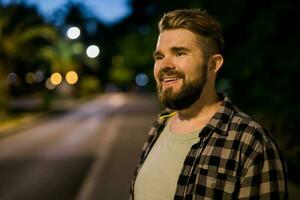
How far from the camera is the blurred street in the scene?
920 cm

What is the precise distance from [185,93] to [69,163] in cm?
1074

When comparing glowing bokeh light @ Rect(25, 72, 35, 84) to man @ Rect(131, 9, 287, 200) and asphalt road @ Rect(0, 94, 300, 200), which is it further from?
man @ Rect(131, 9, 287, 200)

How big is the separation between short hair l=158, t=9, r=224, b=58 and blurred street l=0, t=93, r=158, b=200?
6.30 metres

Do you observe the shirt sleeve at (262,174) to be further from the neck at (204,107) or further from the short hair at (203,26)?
the short hair at (203,26)

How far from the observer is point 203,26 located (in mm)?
2168

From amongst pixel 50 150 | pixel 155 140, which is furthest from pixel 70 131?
pixel 155 140

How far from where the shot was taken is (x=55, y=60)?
5053 centimetres

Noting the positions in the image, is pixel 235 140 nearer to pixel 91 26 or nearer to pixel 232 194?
pixel 232 194

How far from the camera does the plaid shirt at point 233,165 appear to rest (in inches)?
74.0

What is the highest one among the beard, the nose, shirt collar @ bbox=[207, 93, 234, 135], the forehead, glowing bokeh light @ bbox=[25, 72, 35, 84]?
the forehead

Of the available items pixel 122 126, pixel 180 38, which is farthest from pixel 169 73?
pixel 122 126

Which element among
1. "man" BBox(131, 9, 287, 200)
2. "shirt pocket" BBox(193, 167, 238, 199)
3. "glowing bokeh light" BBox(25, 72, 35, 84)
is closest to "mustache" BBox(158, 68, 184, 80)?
"man" BBox(131, 9, 287, 200)

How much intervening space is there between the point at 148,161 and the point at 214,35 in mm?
686

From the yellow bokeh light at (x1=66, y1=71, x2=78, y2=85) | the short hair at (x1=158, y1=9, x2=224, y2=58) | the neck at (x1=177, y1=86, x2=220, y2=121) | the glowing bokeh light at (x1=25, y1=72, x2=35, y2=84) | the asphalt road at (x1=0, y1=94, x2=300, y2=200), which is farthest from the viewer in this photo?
the glowing bokeh light at (x1=25, y1=72, x2=35, y2=84)
